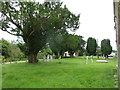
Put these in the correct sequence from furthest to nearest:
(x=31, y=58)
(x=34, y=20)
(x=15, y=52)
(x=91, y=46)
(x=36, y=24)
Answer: (x=91, y=46)
(x=15, y=52)
(x=31, y=58)
(x=36, y=24)
(x=34, y=20)

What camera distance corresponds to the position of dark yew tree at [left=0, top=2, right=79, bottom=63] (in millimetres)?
5234

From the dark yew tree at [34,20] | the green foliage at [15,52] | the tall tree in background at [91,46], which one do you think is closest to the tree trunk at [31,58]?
the dark yew tree at [34,20]

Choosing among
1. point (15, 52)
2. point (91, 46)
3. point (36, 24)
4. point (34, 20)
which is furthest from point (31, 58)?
point (91, 46)

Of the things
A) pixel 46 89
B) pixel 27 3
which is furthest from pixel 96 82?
pixel 27 3

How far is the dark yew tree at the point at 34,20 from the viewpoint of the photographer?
5.23m

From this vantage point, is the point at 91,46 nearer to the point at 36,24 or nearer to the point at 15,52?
the point at 36,24

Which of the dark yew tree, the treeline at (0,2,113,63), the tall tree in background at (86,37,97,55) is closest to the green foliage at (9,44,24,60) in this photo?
the treeline at (0,2,113,63)

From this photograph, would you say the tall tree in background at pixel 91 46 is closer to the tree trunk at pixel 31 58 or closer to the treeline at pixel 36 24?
the treeline at pixel 36 24

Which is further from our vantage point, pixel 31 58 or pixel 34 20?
pixel 31 58

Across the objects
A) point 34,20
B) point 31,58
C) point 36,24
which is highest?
point 34,20

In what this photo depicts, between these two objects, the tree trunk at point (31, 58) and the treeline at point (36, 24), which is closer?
the treeline at point (36, 24)

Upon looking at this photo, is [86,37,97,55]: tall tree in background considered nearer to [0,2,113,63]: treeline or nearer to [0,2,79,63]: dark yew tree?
[0,2,113,63]: treeline

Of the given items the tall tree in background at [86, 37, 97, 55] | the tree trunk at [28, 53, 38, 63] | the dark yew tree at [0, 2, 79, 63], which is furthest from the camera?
the tall tree in background at [86, 37, 97, 55]

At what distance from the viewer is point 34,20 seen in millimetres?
5680
